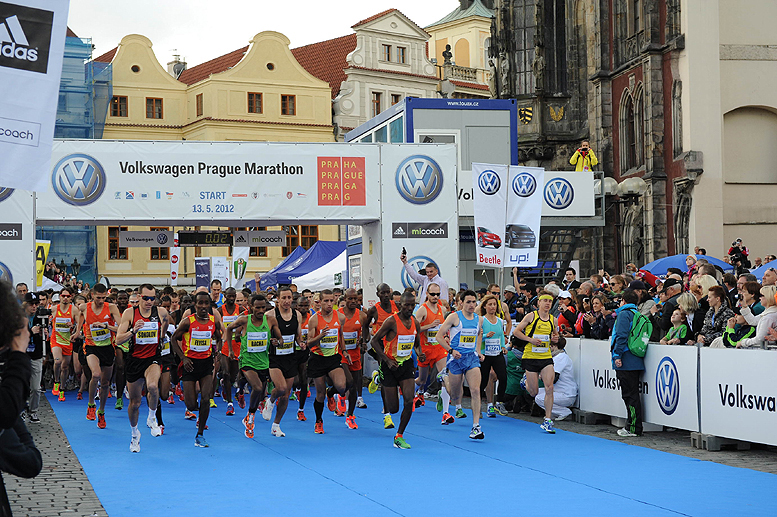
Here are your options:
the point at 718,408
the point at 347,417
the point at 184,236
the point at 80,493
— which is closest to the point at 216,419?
the point at 347,417

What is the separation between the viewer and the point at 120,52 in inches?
1999

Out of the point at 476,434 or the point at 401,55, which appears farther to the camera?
the point at 401,55

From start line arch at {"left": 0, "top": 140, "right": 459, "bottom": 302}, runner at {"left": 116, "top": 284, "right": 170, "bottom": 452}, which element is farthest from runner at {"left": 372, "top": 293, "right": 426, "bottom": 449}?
start line arch at {"left": 0, "top": 140, "right": 459, "bottom": 302}

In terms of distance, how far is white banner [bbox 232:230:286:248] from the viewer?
24578 millimetres

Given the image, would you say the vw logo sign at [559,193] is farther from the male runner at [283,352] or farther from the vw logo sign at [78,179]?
the male runner at [283,352]

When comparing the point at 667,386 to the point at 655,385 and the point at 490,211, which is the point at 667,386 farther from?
the point at 490,211

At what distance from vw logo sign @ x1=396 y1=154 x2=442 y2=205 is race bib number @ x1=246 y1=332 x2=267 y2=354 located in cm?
1040

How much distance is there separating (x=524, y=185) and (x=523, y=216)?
553mm

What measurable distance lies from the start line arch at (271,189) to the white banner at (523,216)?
598 cm

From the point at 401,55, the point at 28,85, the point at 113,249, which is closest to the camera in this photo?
the point at 28,85

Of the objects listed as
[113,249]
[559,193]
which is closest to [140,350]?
[559,193]

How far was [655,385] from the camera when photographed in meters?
13.2

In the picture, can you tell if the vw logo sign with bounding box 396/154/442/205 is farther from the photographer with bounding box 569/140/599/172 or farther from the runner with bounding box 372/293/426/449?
the runner with bounding box 372/293/426/449

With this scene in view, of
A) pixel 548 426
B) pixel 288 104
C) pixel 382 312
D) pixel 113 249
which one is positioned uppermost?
pixel 288 104
